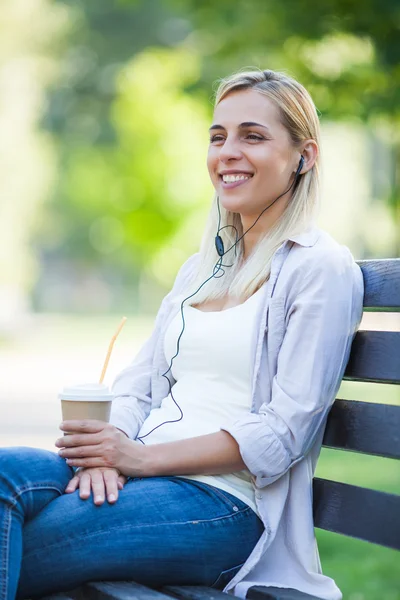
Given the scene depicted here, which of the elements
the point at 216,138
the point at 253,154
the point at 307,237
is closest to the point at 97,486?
the point at 307,237

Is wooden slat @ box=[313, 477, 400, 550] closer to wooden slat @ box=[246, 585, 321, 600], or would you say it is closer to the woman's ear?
wooden slat @ box=[246, 585, 321, 600]

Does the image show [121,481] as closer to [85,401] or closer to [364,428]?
[85,401]

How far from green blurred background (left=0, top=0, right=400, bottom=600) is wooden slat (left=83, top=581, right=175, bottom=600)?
1.06m

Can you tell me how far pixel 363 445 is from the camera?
2783 mm

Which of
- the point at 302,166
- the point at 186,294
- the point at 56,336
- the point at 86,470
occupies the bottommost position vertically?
the point at 56,336

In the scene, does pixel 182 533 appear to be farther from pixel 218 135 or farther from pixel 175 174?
pixel 175 174

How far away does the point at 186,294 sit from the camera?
3377 mm

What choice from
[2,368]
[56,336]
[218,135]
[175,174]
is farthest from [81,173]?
[218,135]

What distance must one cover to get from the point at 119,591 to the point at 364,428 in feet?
2.72

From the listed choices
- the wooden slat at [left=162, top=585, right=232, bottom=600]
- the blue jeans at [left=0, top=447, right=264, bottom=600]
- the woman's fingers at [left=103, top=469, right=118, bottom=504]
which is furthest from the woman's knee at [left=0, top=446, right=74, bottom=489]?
the wooden slat at [left=162, top=585, right=232, bottom=600]

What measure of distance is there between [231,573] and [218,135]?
1.46 meters

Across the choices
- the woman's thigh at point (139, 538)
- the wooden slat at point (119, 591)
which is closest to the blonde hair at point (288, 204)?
the woman's thigh at point (139, 538)

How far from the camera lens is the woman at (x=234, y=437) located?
262 centimetres

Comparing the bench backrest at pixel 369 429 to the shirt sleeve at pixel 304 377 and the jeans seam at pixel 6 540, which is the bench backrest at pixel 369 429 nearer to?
the shirt sleeve at pixel 304 377
